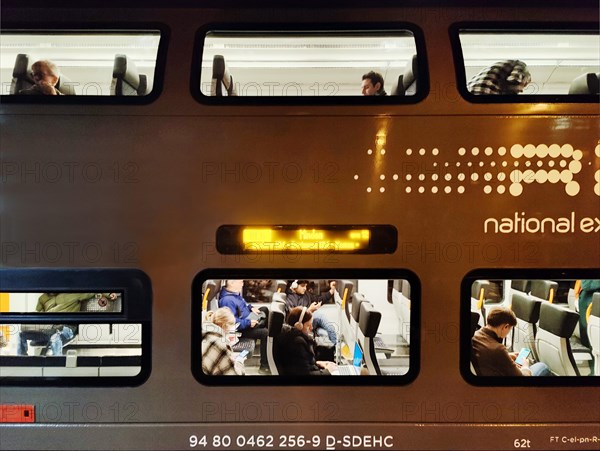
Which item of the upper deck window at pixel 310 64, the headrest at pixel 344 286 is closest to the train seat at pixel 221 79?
the upper deck window at pixel 310 64

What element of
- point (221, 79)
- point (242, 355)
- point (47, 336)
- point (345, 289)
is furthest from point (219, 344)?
point (221, 79)

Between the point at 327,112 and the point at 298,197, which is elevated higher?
the point at 327,112

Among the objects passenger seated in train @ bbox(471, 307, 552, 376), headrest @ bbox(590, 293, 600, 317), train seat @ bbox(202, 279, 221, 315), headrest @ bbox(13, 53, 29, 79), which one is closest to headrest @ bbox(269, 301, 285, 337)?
train seat @ bbox(202, 279, 221, 315)

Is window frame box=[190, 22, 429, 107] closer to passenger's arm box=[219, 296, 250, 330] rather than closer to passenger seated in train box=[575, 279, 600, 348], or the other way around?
passenger's arm box=[219, 296, 250, 330]

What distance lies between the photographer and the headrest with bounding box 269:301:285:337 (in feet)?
8.61

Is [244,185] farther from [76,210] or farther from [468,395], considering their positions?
[468,395]

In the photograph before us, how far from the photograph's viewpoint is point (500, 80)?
103 inches

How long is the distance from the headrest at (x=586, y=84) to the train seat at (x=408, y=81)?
3.18 ft

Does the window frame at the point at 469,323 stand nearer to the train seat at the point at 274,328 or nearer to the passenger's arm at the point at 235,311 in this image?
the train seat at the point at 274,328

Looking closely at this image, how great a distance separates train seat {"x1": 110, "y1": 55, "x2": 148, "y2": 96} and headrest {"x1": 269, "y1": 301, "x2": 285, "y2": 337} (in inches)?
60.3

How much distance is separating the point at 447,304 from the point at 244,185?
54.1 inches

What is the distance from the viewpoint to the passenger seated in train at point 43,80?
264cm

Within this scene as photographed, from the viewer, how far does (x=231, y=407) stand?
8.50ft

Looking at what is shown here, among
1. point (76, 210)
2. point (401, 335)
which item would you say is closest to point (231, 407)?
point (401, 335)
